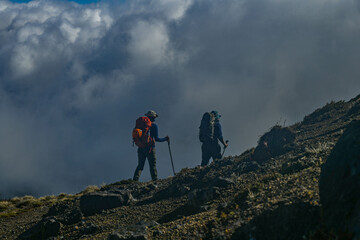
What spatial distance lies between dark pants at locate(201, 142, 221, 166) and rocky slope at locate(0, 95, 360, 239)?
1.50 meters

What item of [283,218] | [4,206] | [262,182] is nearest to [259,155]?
[262,182]

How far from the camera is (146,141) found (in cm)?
1592

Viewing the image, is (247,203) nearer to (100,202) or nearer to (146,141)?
(100,202)

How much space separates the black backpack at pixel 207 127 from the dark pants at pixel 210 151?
0.26 m

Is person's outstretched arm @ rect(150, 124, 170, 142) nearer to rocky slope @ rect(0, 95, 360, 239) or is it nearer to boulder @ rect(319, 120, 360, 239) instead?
rocky slope @ rect(0, 95, 360, 239)

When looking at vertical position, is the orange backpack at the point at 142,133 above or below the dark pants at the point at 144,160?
above

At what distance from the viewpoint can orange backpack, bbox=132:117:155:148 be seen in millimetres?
15820

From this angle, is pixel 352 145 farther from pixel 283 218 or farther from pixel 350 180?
pixel 283 218

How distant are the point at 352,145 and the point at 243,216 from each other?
2.48 m

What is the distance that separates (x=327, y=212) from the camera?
438 centimetres

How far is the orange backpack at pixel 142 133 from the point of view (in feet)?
51.9

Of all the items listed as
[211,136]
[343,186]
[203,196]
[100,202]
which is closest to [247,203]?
[203,196]

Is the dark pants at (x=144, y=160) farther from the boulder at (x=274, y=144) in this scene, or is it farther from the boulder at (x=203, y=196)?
the boulder at (x=203, y=196)

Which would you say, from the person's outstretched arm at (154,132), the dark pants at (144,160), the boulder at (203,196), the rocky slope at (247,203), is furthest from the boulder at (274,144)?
the dark pants at (144,160)
